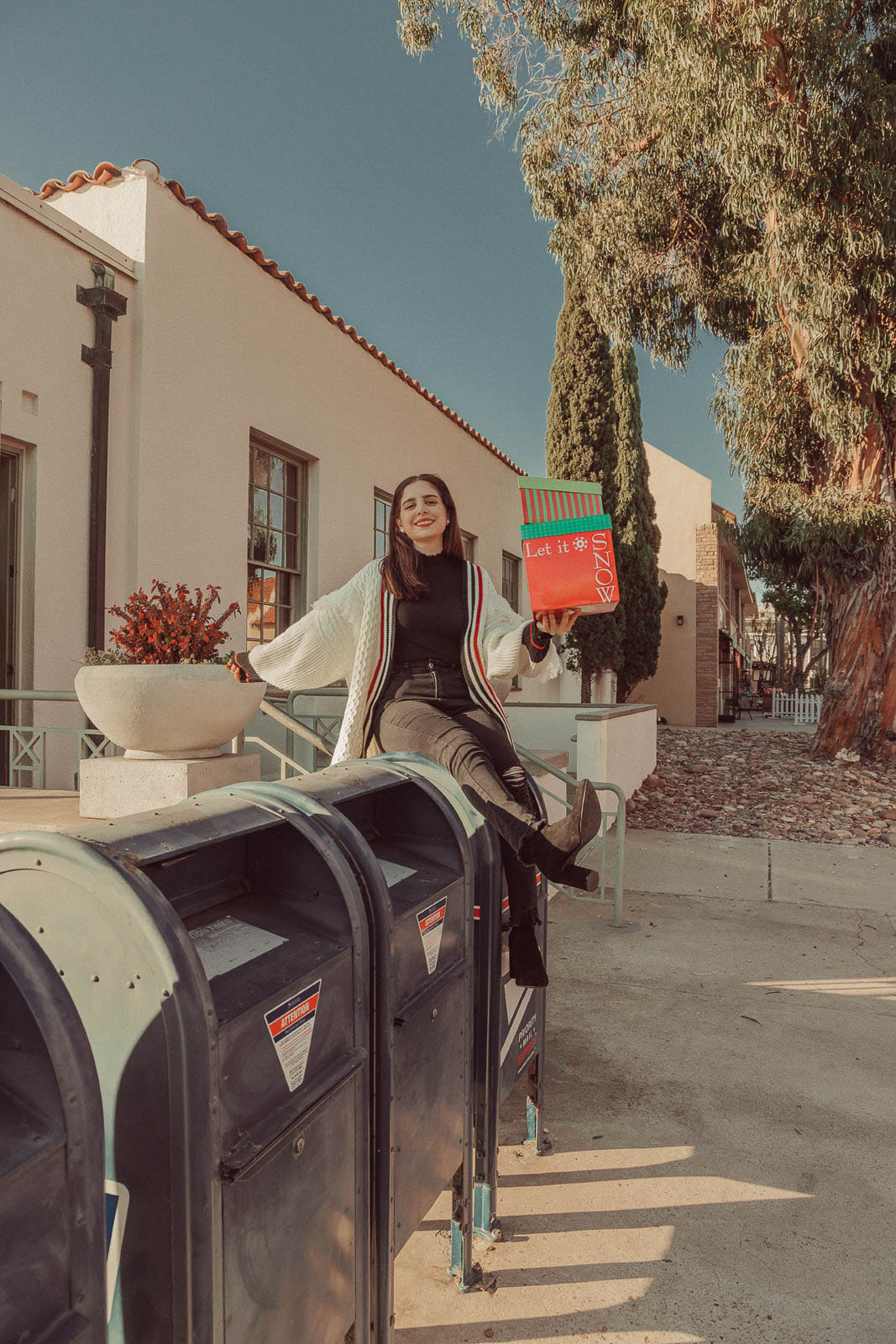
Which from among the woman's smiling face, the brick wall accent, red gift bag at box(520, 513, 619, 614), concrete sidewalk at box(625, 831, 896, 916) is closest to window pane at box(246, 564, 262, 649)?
concrete sidewalk at box(625, 831, 896, 916)

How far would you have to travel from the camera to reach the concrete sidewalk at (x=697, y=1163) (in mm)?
2152

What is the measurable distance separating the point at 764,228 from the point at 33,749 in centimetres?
1056

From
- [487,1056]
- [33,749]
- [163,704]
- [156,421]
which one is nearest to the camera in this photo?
[487,1056]

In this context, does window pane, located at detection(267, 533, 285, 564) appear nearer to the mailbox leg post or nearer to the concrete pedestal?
the concrete pedestal

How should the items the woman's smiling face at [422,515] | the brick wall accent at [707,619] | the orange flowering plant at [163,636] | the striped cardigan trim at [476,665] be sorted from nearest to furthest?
the striped cardigan trim at [476,665] → the woman's smiling face at [422,515] → the orange flowering plant at [163,636] → the brick wall accent at [707,619]

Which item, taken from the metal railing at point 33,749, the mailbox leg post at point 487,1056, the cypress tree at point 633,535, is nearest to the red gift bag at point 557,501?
the mailbox leg post at point 487,1056

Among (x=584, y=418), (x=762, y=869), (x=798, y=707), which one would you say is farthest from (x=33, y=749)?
(x=798, y=707)

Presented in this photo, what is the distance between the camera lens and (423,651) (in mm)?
3051

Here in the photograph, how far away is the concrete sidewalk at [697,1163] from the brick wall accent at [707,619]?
1743 cm

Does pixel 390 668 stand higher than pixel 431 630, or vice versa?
pixel 431 630

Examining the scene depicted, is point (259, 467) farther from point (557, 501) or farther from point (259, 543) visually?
point (557, 501)

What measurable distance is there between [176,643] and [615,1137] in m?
3.06

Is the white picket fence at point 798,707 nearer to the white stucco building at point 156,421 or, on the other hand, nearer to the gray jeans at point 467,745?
the white stucco building at point 156,421

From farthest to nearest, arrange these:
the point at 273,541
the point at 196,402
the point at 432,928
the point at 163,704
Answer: the point at 273,541, the point at 196,402, the point at 163,704, the point at 432,928
